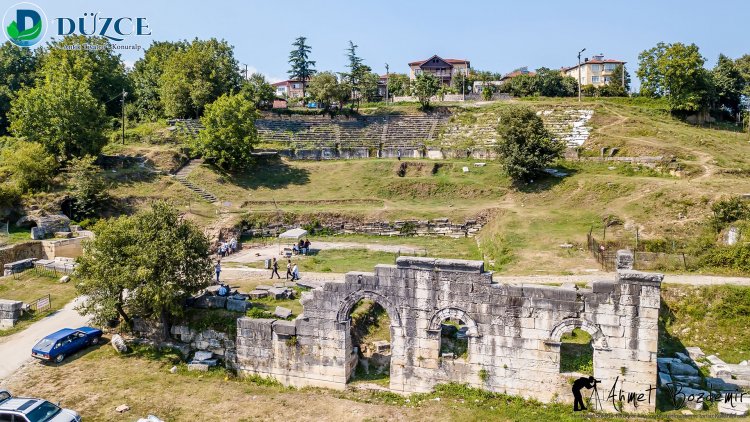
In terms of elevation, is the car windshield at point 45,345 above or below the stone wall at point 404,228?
below

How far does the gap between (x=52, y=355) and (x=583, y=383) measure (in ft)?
62.2

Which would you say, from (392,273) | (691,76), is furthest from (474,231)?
(691,76)

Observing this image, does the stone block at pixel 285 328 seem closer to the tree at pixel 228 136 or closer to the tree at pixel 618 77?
the tree at pixel 228 136

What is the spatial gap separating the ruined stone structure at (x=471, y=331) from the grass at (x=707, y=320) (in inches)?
189

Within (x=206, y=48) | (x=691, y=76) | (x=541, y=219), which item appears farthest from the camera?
(x=206, y=48)

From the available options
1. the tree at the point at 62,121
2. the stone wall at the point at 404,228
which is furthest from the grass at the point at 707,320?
the tree at the point at 62,121

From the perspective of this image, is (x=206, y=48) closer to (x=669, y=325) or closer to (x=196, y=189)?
(x=196, y=189)

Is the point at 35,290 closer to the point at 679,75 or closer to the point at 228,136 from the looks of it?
the point at 228,136

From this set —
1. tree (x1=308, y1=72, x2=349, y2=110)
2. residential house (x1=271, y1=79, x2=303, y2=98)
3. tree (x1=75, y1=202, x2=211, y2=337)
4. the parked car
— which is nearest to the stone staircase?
tree (x1=308, y1=72, x2=349, y2=110)

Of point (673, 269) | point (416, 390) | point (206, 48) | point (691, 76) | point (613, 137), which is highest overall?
point (206, 48)

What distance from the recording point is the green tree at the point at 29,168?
38938 mm

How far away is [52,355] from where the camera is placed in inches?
760

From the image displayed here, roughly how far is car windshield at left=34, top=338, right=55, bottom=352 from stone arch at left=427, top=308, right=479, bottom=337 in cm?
1431

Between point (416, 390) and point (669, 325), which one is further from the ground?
point (669, 325)
